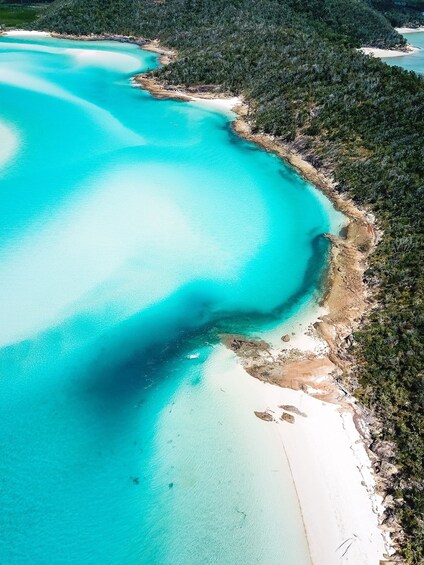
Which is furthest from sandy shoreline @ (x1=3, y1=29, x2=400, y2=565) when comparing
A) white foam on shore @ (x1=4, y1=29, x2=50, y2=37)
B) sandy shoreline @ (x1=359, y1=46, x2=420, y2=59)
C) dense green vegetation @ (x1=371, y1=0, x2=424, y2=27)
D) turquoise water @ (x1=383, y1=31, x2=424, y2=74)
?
dense green vegetation @ (x1=371, y1=0, x2=424, y2=27)

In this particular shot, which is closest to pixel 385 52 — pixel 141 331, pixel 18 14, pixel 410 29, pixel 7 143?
pixel 410 29

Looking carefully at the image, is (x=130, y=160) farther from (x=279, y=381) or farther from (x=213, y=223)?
(x=279, y=381)

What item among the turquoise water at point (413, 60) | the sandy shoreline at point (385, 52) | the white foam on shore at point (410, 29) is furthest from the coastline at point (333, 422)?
the white foam on shore at point (410, 29)

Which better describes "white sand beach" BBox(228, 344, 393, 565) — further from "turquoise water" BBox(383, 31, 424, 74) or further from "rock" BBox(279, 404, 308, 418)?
"turquoise water" BBox(383, 31, 424, 74)

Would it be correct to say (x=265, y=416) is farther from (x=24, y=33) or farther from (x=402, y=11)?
(x=402, y=11)

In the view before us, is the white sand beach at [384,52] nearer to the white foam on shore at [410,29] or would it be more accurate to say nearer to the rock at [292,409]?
the white foam on shore at [410,29]
